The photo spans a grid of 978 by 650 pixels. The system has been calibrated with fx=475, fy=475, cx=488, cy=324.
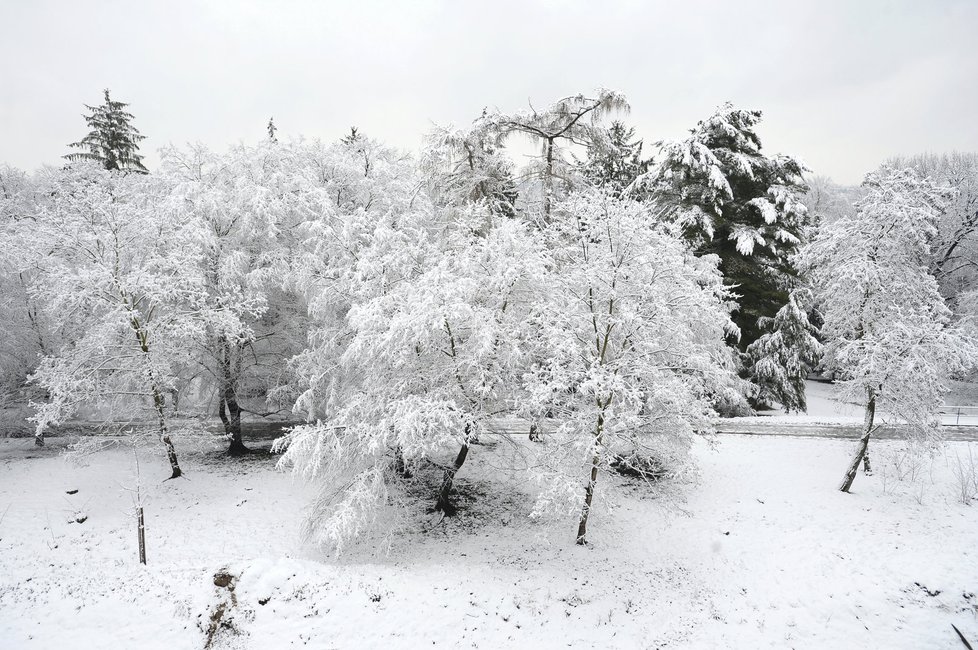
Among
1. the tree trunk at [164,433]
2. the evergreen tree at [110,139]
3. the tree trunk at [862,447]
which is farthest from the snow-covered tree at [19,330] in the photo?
the tree trunk at [862,447]

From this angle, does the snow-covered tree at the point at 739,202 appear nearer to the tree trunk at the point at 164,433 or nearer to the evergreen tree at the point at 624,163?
the evergreen tree at the point at 624,163

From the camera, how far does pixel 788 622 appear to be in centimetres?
980

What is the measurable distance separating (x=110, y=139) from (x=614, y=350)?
3206cm

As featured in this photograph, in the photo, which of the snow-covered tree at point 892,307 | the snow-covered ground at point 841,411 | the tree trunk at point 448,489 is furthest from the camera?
the snow-covered ground at point 841,411

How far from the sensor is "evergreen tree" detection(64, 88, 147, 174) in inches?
1076

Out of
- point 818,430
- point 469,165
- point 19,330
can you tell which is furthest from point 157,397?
point 818,430

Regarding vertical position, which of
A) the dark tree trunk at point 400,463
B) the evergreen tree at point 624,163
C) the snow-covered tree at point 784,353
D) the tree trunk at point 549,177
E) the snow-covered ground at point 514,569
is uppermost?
the evergreen tree at point 624,163

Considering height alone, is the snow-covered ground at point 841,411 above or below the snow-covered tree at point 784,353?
below

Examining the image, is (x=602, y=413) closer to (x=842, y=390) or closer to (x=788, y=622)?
(x=788, y=622)

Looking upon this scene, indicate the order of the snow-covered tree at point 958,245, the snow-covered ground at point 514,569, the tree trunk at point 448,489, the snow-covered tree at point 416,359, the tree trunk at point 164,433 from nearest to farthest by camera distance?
the snow-covered ground at point 514,569, the snow-covered tree at point 416,359, the tree trunk at point 448,489, the tree trunk at point 164,433, the snow-covered tree at point 958,245

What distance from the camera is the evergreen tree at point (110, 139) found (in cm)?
2733

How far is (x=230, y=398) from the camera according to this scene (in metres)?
18.0

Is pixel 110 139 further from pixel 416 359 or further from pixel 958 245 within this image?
pixel 958 245

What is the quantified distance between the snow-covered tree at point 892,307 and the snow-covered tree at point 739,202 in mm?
5822
